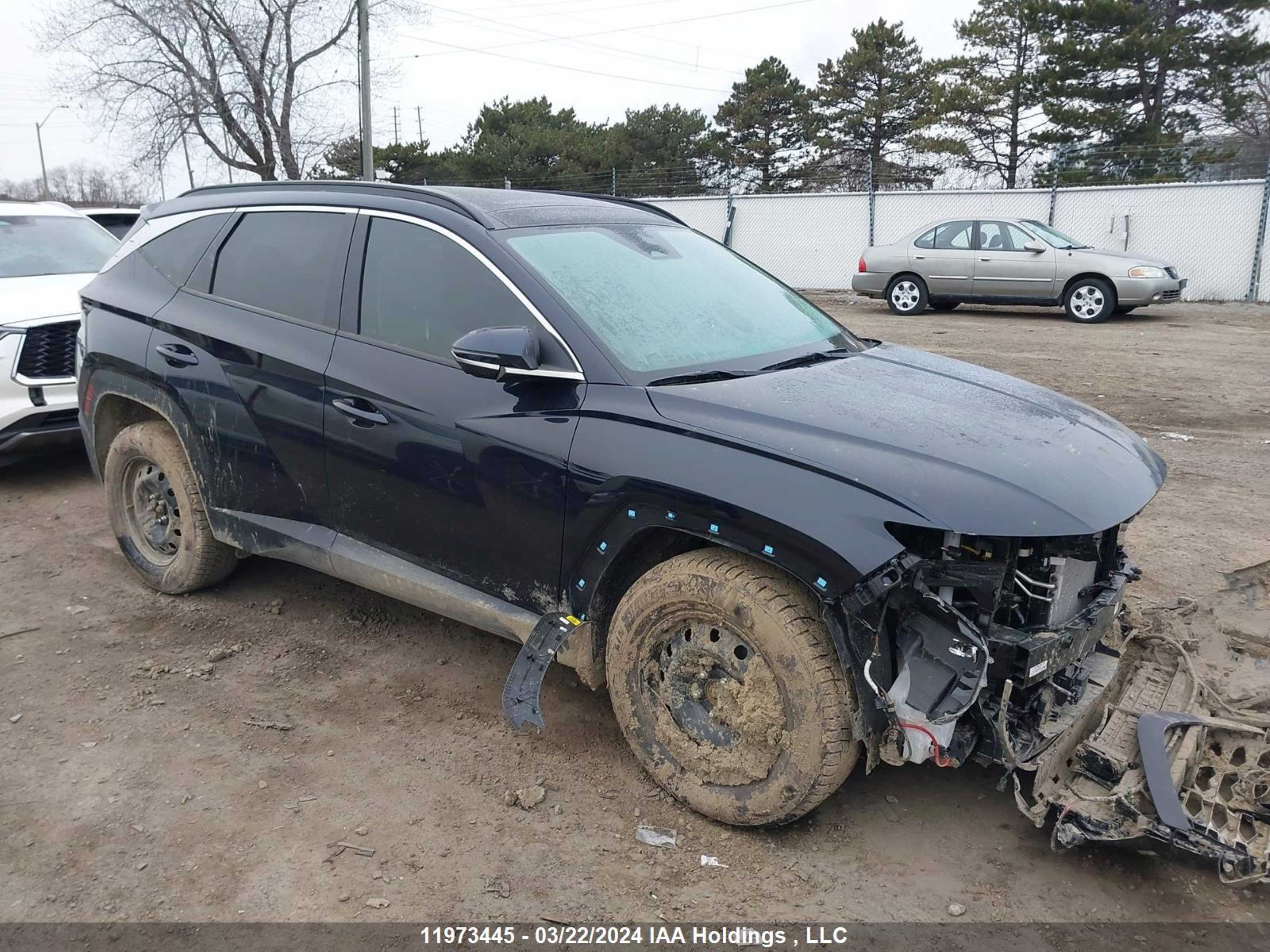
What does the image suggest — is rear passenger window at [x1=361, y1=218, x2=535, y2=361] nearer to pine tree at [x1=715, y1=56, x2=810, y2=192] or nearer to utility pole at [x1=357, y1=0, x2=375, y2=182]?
utility pole at [x1=357, y1=0, x2=375, y2=182]

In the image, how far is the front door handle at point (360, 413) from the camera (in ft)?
11.2

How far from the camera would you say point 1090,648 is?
2842 mm

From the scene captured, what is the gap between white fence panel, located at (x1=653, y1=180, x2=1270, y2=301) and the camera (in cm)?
1727

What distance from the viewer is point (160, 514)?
4.59m

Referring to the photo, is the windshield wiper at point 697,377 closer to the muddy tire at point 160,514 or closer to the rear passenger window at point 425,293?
the rear passenger window at point 425,293

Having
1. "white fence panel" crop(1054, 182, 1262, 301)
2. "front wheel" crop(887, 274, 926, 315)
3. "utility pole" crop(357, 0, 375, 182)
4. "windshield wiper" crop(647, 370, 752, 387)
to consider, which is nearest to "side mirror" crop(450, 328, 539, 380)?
"windshield wiper" crop(647, 370, 752, 387)

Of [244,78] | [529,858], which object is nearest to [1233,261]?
[529,858]

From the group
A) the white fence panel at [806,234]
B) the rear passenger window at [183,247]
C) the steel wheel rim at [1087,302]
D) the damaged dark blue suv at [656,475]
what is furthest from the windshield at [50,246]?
the white fence panel at [806,234]

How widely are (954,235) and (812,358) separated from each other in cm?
1324

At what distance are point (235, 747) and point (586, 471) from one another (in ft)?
5.47

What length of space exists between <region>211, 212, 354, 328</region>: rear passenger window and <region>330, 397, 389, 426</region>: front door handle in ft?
1.15

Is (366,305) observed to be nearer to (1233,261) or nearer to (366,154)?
(1233,261)

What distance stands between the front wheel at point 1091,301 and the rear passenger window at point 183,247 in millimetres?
13525

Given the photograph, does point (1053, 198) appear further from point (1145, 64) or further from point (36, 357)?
point (36, 357)
